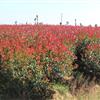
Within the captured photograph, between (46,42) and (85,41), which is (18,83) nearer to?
(46,42)

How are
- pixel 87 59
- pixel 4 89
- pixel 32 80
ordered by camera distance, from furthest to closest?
pixel 87 59, pixel 4 89, pixel 32 80

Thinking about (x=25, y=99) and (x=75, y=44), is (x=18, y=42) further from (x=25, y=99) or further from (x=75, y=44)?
(x=75, y=44)

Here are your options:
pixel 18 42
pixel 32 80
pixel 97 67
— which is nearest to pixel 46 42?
pixel 18 42

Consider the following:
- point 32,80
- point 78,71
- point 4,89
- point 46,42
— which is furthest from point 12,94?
point 78,71

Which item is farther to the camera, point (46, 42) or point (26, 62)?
point (46, 42)

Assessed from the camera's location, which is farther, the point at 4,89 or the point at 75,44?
the point at 75,44

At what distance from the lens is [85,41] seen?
472 inches

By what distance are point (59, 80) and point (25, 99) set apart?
3.29 feet

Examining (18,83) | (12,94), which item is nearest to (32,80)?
(18,83)

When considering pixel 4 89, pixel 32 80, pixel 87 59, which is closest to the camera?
pixel 32 80

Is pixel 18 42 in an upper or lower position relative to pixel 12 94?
upper

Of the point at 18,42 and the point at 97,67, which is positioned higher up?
the point at 18,42

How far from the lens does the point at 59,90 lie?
32.7 feet

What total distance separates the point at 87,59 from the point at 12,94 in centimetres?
278
